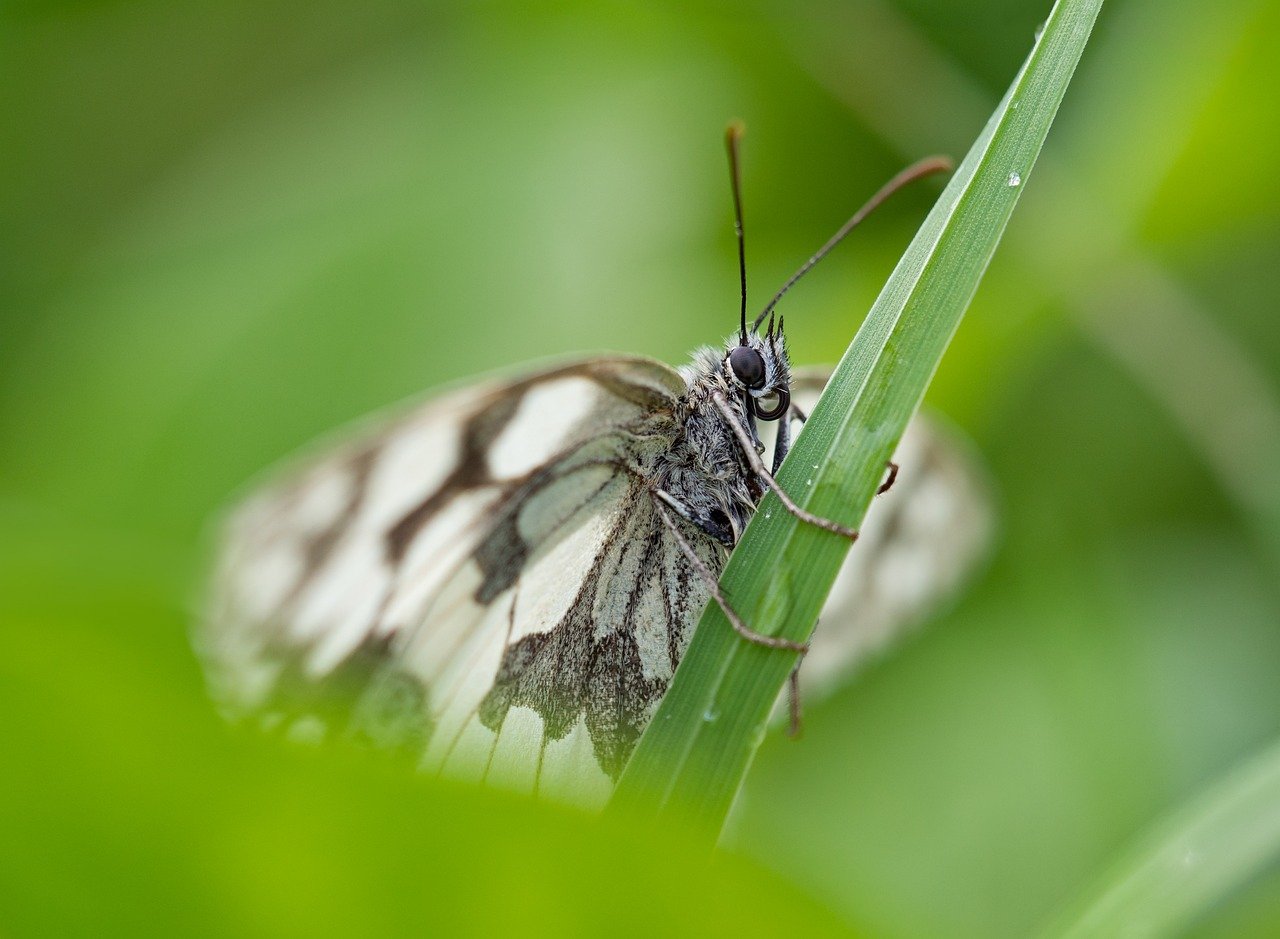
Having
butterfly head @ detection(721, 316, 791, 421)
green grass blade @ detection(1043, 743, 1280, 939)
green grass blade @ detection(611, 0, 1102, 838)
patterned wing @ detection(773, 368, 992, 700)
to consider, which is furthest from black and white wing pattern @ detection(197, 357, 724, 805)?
green grass blade @ detection(1043, 743, 1280, 939)

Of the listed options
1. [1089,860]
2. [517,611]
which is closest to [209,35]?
[517,611]

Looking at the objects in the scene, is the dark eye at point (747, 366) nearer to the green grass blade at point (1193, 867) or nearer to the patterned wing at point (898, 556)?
the patterned wing at point (898, 556)

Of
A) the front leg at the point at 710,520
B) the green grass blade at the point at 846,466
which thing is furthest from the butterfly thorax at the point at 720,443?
the green grass blade at the point at 846,466

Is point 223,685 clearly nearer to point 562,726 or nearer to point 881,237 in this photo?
point 562,726

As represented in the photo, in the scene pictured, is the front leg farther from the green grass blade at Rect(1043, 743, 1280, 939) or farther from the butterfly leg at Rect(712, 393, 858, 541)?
the green grass blade at Rect(1043, 743, 1280, 939)

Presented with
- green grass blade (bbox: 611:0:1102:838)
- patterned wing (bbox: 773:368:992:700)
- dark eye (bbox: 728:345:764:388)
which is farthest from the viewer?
patterned wing (bbox: 773:368:992:700)

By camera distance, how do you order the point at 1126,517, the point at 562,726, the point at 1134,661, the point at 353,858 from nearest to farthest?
1. the point at 353,858
2. the point at 562,726
3. the point at 1134,661
4. the point at 1126,517
